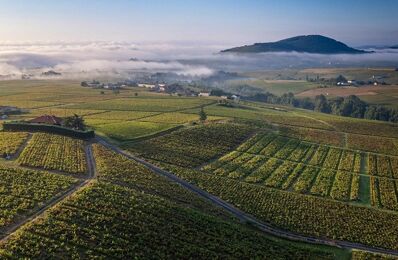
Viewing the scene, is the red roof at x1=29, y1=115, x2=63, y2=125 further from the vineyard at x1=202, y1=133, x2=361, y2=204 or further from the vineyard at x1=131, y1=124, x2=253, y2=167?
the vineyard at x1=202, y1=133, x2=361, y2=204

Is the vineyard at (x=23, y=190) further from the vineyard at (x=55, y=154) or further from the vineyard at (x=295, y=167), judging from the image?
the vineyard at (x=295, y=167)

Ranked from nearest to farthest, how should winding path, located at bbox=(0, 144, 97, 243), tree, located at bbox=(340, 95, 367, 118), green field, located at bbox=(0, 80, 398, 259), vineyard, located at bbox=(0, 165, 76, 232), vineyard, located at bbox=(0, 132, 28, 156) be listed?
winding path, located at bbox=(0, 144, 97, 243), green field, located at bbox=(0, 80, 398, 259), vineyard, located at bbox=(0, 165, 76, 232), vineyard, located at bbox=(0, 132, 28, 156), tree, located at bbox=(340, 95, 367, 118)

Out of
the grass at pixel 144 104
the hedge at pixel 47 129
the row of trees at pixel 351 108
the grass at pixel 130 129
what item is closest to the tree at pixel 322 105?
the row of trees at pixel 351 108

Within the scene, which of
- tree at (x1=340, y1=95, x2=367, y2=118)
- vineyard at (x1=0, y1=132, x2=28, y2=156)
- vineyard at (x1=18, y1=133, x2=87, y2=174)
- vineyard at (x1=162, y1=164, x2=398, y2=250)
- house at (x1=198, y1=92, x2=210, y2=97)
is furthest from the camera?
house at (x1=198, y1=92, x2=210, y2=97)

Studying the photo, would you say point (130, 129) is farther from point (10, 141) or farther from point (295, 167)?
point (295, 167)

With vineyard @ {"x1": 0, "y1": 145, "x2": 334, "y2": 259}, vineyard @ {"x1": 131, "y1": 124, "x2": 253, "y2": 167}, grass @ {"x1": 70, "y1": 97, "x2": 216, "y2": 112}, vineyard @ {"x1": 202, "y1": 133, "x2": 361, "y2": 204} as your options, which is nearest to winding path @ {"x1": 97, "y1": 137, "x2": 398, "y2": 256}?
vineyard @ {"x1": 0, "y1": 145, "x2": 334, "y2": 259}
